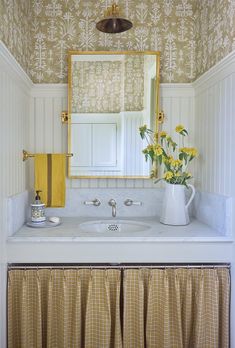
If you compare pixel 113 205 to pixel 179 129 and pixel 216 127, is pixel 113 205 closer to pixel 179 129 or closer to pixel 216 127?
pixel 179 129

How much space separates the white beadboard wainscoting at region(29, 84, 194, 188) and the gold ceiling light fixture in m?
0.46

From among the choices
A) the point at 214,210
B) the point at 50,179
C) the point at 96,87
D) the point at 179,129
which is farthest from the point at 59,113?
the point at 214,210

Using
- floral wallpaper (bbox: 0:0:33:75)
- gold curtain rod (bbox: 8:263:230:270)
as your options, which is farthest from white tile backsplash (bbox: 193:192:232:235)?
floral wallpaper (bbox: 0:0:33:75)

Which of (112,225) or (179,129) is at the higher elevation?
(179,129)

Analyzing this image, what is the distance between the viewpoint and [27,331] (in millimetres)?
1670

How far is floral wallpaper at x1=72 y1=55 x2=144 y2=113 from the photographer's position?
219cm

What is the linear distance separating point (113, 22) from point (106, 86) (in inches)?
15.7

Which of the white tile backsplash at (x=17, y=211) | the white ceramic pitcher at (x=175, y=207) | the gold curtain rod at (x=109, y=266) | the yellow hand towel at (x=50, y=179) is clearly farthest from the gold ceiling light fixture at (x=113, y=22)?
the gold curtain rod at (x=109, y=266)

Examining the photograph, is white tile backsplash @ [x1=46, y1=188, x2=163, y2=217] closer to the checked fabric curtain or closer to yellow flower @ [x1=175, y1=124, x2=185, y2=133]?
yellow flower @ [x1=175, y1=124, x2=185, y2=133]

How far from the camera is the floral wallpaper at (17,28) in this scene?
1.66 m

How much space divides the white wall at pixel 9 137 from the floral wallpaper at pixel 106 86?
1.13ft

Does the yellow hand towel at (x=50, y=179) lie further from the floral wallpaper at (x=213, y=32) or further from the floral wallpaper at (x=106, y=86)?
the floral wallpaper at (x=213, y=32)

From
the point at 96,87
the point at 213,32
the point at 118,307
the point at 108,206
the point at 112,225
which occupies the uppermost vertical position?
the point at 213,32

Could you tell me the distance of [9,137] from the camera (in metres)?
1.76
